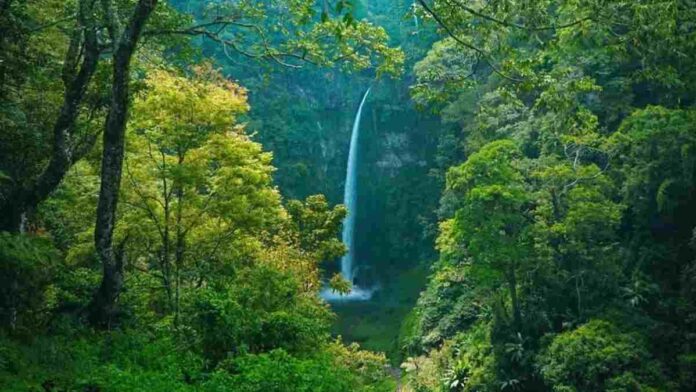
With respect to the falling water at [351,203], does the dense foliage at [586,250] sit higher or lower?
lower

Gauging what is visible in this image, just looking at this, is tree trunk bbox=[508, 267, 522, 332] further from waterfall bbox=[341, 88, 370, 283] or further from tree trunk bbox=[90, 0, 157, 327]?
waterfall bbox=[341, 88, 370, 283]

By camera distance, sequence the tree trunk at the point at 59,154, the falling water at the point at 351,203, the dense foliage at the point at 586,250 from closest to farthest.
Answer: the tree trunk at the point at 59,154, the dense foliage at the point at 586,250, the falling water at the point at 351,203

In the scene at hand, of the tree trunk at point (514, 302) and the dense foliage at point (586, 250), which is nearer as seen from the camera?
the dense foliage at point (586, 250)

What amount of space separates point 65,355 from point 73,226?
7.83 metres

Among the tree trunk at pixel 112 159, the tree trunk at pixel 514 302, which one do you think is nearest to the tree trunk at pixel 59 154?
the tree trunk at pixel 112 159

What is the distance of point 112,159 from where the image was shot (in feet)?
19.7

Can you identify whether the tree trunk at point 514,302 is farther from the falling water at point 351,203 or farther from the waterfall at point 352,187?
the waterfall at point 352,187

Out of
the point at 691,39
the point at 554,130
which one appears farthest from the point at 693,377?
the point at 691,39

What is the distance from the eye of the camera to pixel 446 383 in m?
16.8

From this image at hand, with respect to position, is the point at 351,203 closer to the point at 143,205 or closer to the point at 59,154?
the point at 143,205

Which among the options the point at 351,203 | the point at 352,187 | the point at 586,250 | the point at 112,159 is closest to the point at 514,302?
the point at 586,250

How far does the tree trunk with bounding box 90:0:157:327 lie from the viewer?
5816 mm

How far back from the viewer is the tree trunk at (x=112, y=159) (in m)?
5.82

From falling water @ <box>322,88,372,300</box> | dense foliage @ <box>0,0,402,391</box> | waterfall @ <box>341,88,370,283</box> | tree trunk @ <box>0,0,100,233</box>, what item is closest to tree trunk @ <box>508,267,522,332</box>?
dense foliage @ <box>0,0,402,391</box>
